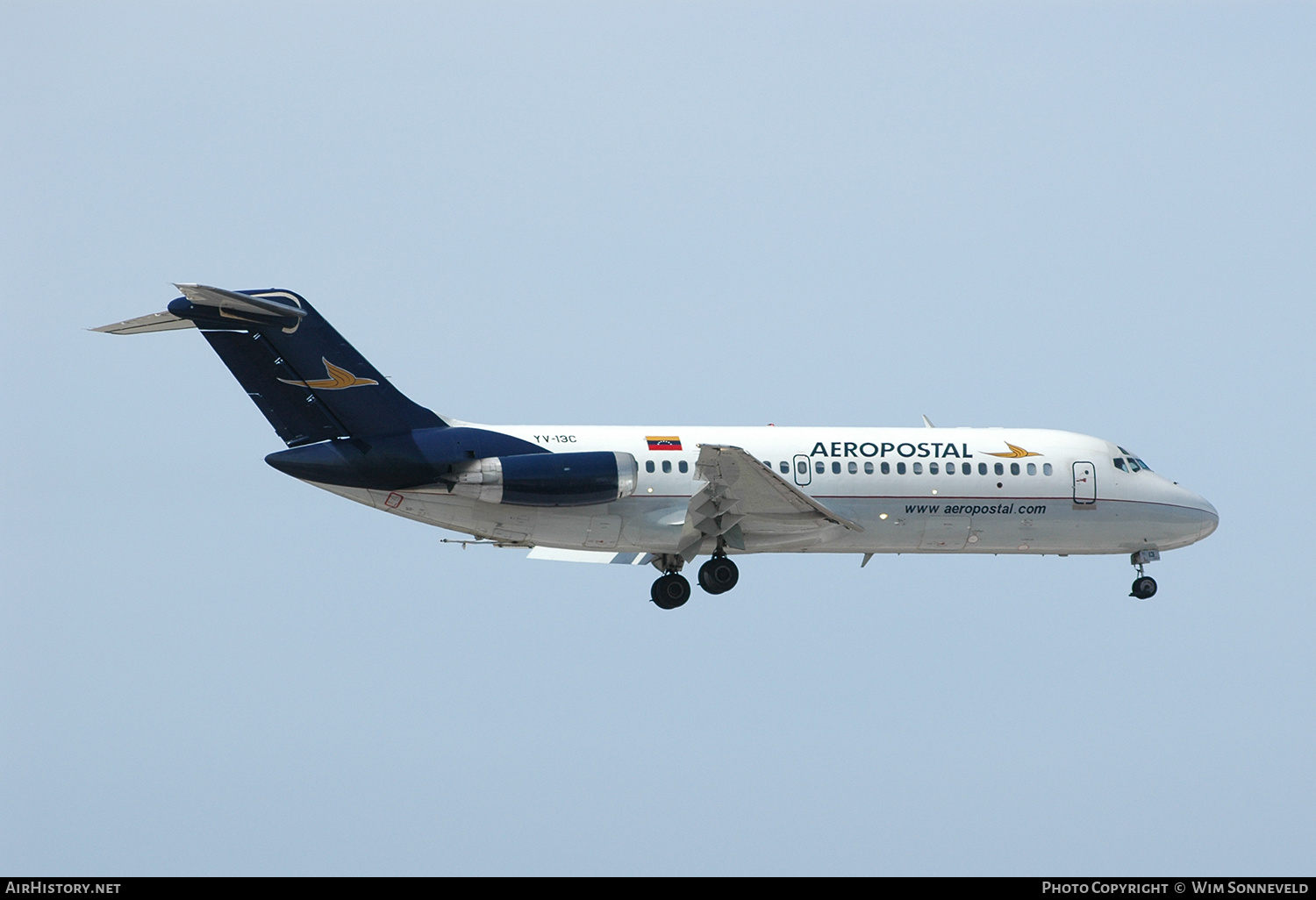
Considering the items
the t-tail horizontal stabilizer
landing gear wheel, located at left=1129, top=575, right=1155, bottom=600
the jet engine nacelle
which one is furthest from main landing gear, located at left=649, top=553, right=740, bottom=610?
landing gear wheel, located at left=1129, top=575, right=1155, bottom=600

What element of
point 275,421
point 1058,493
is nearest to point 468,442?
point 275,421

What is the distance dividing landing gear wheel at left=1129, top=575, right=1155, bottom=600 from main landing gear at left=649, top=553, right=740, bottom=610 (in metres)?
8.96

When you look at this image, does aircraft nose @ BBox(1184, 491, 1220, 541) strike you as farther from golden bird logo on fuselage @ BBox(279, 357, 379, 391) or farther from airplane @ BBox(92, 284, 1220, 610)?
golden bird logo on fuselage @ BBox(279, 357, 379, 391)

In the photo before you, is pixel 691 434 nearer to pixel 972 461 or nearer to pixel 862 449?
pixel 862 449

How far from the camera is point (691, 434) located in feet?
98.9

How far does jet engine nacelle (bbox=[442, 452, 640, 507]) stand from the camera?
27.6m

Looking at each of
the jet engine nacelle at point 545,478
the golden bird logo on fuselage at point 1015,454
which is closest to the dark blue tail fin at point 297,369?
the jet engine nacelle at point 545,478

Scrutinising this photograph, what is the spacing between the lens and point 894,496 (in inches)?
1199

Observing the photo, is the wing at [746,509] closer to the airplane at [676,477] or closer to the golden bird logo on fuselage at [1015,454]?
the airplane at [676,477]

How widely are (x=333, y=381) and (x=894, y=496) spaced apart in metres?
11.0

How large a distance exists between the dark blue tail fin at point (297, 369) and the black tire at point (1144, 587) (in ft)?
51.2

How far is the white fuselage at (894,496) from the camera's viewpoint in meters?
29.0

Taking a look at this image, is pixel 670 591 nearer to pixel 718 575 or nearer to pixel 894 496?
pixel 718 575

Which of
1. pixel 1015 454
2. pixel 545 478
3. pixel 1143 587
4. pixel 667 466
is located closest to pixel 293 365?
pixel 545 478
